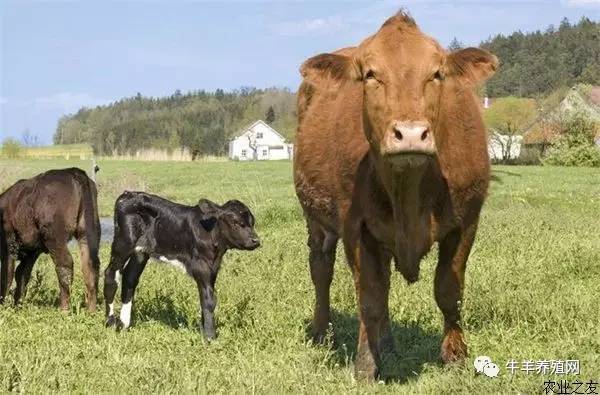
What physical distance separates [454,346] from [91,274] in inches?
166

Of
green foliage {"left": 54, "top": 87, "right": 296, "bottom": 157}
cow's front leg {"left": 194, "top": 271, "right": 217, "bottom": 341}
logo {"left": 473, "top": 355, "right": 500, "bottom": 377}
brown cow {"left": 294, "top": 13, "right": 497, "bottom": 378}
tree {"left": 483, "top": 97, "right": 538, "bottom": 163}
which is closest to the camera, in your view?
brown cow {"left": 294, "top": 13, "right": 497, "bottom": 378}

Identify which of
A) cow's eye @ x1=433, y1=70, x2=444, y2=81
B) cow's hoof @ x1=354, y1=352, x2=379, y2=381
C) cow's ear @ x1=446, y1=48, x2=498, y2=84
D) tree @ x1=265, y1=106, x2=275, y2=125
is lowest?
cow's hoof @ x1=354, y1=352, x2=379, y2=381

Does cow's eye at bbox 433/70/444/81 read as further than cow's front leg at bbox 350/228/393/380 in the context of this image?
No

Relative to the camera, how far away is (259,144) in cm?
12719

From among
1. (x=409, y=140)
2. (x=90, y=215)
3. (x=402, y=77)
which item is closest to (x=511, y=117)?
(x=90, y=215)

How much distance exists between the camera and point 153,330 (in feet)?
23.1

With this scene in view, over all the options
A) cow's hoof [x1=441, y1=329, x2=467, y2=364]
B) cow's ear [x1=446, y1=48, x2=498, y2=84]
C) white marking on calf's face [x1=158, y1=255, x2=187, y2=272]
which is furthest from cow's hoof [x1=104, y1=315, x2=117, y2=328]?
cow's ear [x1=446, y1=48, x2=498, y2=84]

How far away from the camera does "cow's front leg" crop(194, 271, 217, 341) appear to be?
22.2 feet

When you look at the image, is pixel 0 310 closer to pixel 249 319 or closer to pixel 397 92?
pixel 249 319

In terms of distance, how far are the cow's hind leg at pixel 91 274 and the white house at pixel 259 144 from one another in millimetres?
114107

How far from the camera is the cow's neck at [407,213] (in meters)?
4.74

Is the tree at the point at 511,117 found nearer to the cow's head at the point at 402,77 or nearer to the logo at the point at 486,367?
the logo at the point at 486,367

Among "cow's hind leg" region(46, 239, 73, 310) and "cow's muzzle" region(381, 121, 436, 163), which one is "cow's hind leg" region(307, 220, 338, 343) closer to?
"cow's hind leg" region(46, 239, 73, 310)

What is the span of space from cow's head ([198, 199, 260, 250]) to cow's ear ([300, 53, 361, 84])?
2293 millimetres
